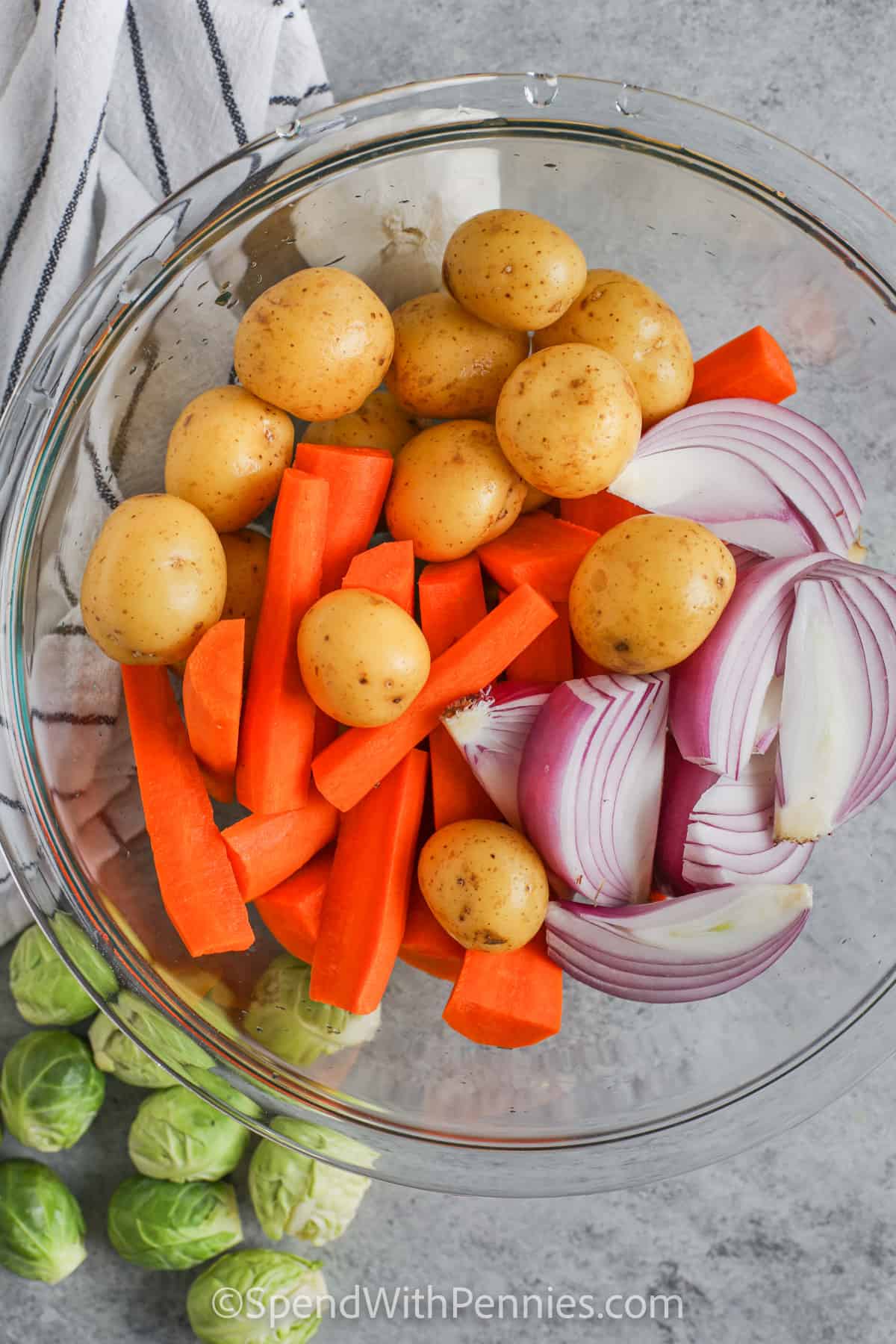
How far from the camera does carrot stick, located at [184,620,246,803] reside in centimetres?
105

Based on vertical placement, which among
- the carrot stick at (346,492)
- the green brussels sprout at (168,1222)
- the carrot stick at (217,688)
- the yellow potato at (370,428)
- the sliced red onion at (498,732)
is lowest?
the green brussels sprout at (168,1222)

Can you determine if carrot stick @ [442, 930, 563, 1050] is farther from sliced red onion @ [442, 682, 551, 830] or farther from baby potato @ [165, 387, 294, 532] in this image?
baby potato @ [165, 387, 294, 532]

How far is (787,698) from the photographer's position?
1.14 m

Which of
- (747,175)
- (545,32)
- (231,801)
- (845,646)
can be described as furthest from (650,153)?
(231,801)

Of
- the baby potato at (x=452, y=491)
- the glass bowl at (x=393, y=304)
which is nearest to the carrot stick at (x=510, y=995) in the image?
the glass bowl at (x=393, y=304)

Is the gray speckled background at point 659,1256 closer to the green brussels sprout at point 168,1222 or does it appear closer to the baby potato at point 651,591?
the green brussels sprout at point 168,1222

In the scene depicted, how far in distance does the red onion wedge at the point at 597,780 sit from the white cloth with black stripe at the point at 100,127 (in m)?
0.52

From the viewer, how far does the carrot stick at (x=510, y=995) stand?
114 cm

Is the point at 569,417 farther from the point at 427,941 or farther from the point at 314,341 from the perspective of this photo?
the point at 427,941

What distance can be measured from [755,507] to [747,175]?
0.42 meters

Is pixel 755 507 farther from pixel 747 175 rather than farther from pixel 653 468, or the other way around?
pixel 747 175

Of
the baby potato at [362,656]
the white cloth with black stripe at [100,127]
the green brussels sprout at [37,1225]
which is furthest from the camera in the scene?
the green brussels sprout at [37,1225]

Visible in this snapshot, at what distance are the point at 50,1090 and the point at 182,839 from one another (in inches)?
21.4

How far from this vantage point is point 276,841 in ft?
3.78
